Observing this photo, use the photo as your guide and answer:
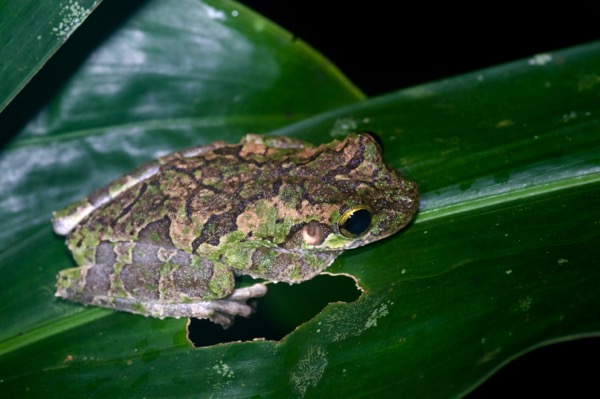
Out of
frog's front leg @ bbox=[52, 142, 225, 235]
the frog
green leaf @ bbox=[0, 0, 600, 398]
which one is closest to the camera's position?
green leaf @ bbox=[0, 0, 600, 398]

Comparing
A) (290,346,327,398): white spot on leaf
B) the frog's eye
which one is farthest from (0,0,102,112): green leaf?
(290,346,327,398): white spot on leaf

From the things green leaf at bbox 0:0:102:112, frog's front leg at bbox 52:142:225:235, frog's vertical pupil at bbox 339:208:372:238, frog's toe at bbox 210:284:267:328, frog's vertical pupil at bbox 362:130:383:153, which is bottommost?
frog's toe at bbox 210:284:267:328

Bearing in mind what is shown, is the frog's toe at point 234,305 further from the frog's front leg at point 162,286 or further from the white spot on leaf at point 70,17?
the white spot on leaf at point 70,17

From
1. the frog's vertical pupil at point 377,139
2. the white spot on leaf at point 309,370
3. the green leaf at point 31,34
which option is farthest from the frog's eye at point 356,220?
the green leaf at point 31,34

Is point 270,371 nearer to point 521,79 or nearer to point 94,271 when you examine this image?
point 94,271

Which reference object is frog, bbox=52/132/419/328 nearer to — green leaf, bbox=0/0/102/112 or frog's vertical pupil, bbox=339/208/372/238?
frog's vertical pupil, bbox=339/208/372/238

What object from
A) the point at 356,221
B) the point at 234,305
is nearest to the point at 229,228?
the point at 234,305

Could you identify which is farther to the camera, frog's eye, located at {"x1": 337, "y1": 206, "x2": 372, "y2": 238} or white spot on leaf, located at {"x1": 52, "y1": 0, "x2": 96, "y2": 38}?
frog's eye, located at {"x1": 337, "y1": 206, "x2": 372, "y2": 238}
